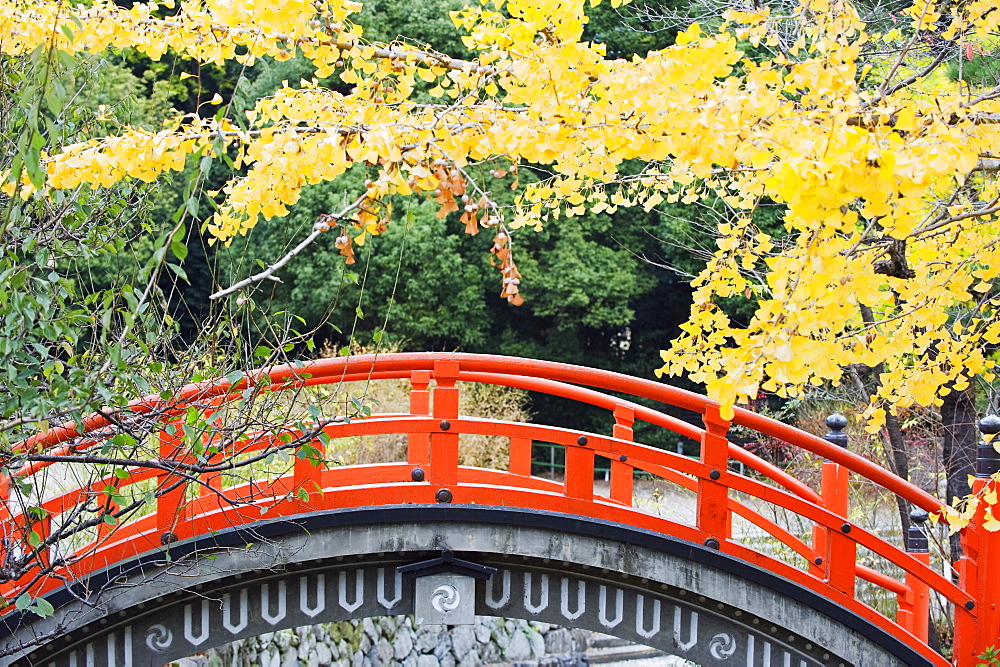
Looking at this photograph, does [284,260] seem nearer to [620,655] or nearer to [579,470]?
[579,470]

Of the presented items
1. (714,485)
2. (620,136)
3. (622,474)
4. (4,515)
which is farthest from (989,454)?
(4,515)

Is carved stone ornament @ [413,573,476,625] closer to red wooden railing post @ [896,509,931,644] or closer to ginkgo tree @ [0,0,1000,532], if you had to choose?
ginkgo tree @ [0,0,1000,532]

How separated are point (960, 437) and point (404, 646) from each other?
635cm

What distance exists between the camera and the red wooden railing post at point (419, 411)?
441cm

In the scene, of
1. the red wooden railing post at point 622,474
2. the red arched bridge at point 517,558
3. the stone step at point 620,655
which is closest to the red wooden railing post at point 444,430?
the red arched bridge at point 517,558

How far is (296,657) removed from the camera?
9.41 metres

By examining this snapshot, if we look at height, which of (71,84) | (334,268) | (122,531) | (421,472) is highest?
(334,268)

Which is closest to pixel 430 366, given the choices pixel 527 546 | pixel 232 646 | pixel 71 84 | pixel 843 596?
pixel 527 546

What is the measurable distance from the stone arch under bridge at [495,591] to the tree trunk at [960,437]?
4.30 m

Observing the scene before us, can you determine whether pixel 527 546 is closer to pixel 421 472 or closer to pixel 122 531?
pixel 421 472

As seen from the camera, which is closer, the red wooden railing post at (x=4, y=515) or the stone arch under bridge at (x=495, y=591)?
the red wooden railing post at (x=4, y=515)

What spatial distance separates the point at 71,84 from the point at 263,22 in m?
0.81

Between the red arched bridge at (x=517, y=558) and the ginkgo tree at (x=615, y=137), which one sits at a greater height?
the ginkgo tree at (x=615, y=137)

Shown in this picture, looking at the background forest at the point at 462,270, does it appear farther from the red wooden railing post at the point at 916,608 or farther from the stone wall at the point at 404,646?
the red wooden railing post at the point at 916,608
